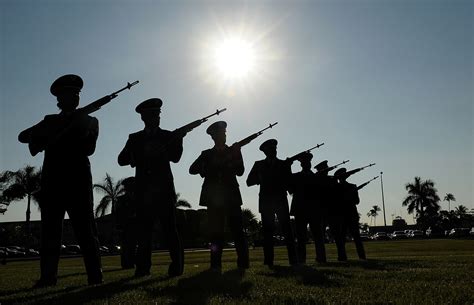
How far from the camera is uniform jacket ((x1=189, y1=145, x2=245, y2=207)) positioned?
8633mm

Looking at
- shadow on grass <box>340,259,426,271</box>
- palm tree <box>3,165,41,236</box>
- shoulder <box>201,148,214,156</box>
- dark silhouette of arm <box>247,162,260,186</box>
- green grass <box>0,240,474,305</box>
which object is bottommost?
green grass <box>0,240,474,305</box>

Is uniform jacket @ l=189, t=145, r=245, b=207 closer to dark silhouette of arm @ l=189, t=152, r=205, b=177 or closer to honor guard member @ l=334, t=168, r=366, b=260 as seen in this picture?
dark silhouette of arm @ l=189, t=152, r=205, b=177

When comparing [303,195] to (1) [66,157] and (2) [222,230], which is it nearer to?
(2) [222,230]

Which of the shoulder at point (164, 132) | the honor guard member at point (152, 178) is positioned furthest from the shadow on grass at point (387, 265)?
the shoulder at point (164, 132)

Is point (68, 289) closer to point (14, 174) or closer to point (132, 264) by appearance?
point (132, 264)

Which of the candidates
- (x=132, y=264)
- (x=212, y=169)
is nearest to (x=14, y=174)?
(x=132, y=264)

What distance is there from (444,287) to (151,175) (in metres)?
4.23

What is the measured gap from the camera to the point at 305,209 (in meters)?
11.5

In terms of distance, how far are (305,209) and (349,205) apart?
1.99 m

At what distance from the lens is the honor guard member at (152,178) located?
734 centimetres

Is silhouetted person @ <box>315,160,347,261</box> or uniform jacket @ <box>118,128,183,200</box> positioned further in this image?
silhouetted person @ <box>315,160,347,261</box>

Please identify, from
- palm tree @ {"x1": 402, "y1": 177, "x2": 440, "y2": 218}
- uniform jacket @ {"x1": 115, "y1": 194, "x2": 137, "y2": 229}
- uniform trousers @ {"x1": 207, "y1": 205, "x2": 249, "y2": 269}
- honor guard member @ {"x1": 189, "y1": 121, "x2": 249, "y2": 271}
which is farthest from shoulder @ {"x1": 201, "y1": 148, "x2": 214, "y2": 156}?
palm tree @ {"x1": 402, "y1": 177, "x2": 440, "y2": 218}

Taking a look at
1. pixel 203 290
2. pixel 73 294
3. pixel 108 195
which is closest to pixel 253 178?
pixel 203 290

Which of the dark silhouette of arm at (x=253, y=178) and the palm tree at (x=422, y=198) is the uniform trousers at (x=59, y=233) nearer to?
the dark silhouette of arm at (x=253, y=178)
